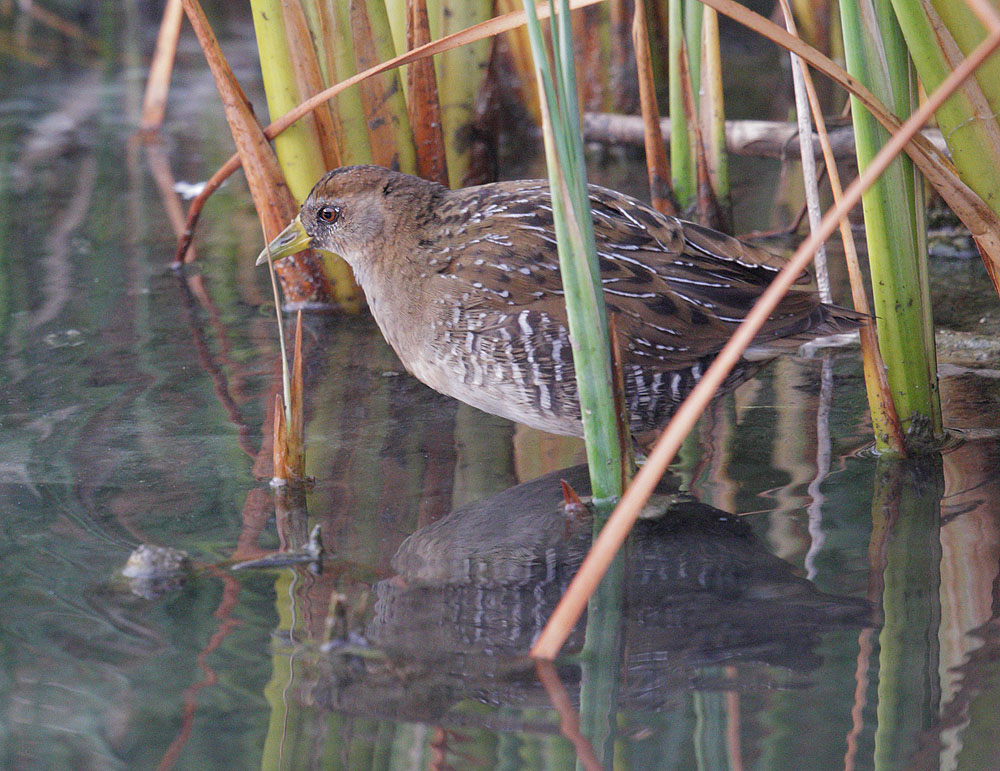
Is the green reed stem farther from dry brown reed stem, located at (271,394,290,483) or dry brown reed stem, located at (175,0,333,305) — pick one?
dry brown reed stem, located at (175,0,333,305)

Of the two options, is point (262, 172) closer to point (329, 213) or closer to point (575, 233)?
point (329, 213)

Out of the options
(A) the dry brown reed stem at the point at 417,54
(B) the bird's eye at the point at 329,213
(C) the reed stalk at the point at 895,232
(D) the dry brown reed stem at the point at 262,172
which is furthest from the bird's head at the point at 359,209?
(C) the reed stalk at the point at 895,232

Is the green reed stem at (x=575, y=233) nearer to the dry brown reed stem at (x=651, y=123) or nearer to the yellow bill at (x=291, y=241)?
the yellow bill at (x=291, y=241)

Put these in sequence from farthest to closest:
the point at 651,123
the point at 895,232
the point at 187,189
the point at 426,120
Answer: the point at 187,189
the point at 651,123
the point at 426,120
the point at 895,232

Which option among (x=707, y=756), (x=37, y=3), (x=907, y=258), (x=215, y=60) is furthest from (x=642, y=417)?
(x=37, y=3)

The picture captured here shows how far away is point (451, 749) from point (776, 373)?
181 cm

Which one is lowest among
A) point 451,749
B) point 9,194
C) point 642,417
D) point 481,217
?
point 451,749

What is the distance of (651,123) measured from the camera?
3.72 metres

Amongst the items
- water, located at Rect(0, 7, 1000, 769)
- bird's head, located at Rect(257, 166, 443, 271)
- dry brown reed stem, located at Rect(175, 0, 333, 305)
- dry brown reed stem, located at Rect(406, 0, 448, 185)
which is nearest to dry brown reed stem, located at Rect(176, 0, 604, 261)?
dry brown reed stem, located at Rect(175, 0, 333, 305)

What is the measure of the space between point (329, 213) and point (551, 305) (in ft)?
2.70

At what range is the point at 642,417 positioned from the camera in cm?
264

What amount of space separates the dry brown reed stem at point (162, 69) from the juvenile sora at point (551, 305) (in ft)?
7.70

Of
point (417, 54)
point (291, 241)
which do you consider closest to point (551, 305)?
point (417, 54)

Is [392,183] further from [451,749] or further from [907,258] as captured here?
[451,749]
